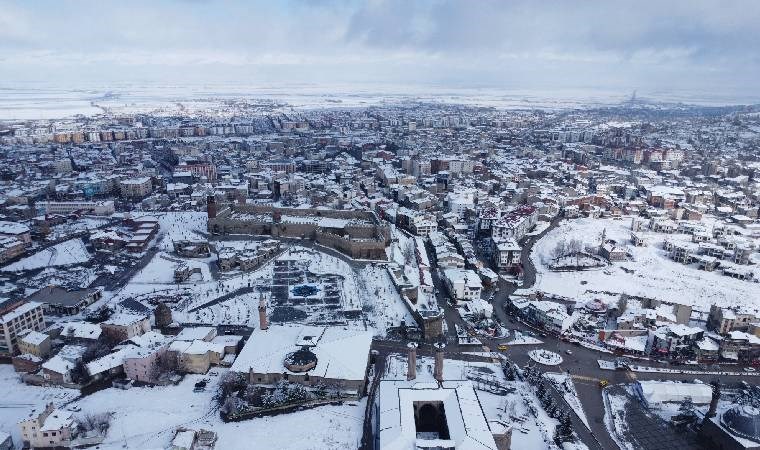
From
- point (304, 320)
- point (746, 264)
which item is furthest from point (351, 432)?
point (746, 264)

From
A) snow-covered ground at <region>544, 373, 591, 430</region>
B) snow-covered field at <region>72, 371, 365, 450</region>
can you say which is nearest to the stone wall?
snow-covered ground at <region>544, 373, 591, 430</region>

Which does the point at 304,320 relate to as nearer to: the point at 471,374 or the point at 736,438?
the point at 471,374

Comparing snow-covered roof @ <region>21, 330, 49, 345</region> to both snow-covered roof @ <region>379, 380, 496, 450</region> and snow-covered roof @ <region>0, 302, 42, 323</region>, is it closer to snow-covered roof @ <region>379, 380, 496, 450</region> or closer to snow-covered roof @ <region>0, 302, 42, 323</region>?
snow-covered roof @ <region>0, 302, 42, 323</region>

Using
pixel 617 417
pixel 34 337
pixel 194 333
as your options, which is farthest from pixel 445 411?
pixel 34 337

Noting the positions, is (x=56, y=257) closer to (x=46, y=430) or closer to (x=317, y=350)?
(x=46, y=430)

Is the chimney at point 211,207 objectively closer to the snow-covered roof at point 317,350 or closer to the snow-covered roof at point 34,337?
the snow-covered roof at point 34,337

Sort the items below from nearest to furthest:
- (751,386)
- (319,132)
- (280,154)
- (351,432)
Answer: (351,432)
(751,386)
(280,154)
(319,132)
